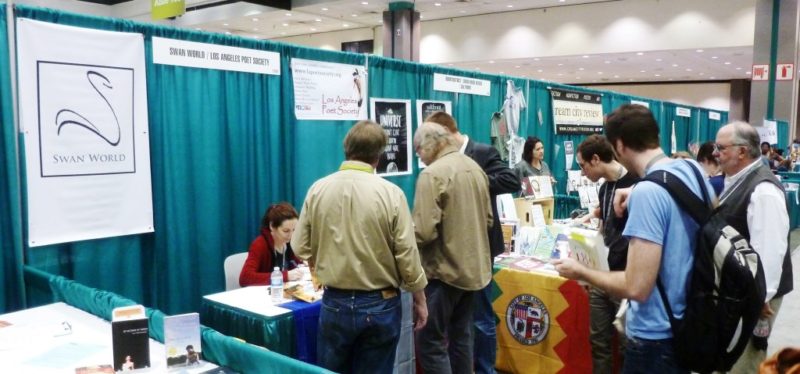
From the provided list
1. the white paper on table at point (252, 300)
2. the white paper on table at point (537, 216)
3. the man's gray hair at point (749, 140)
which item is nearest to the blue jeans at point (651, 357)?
the man's gray hair at point (749, 140)

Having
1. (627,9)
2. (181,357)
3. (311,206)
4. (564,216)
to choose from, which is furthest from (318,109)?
(627,9)

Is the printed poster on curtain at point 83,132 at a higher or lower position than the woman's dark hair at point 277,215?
A: higher

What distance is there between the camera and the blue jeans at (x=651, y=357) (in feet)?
5.76

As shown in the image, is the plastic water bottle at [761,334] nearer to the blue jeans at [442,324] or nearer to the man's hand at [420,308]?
the blue jeans at [442,324]

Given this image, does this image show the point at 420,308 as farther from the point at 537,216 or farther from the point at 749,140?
the point at 537,216

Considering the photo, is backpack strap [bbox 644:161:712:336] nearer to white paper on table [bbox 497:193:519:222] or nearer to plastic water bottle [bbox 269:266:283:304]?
plastic water bottle [bbox 269:266:283:304]

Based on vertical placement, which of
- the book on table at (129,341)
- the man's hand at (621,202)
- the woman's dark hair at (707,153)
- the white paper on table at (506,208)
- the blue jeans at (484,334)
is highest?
the woman's dark hair at (707,153)

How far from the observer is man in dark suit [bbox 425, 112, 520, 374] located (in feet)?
10.4

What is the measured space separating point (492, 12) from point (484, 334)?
11.4 m

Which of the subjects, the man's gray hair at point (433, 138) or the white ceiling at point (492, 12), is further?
the white ceiling at point (492, 12)

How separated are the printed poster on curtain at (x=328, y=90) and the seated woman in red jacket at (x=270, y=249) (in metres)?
0.73

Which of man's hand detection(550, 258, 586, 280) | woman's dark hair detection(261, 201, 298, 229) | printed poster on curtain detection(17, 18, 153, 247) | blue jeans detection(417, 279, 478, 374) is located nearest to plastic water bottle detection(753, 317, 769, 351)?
blue jeans detection(417, 279, 478, 374)


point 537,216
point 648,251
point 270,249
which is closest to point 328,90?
point 270,249

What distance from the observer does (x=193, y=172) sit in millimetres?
3135
